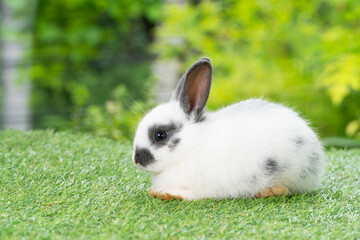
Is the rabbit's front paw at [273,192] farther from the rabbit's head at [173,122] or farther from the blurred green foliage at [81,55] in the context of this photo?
the blurred green foliage at [81,55]

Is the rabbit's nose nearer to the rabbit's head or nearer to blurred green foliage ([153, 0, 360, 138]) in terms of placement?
the rabbit's head

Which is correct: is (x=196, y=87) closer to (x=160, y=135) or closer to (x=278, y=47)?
(x=160, y=135)

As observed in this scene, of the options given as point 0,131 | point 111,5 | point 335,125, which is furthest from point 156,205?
point 111,5

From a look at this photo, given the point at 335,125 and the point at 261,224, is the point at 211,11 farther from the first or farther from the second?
the point at 261,224

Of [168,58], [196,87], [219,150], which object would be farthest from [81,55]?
[219,150]

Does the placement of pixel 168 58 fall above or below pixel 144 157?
below
